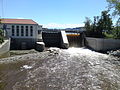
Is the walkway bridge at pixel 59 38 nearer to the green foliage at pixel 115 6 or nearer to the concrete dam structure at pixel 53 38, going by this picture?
the concrete dam structure at pixel 53 38

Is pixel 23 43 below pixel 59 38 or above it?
below

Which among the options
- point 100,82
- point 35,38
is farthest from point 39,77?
point 35,38

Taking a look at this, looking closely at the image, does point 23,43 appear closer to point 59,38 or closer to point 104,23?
point 59,38

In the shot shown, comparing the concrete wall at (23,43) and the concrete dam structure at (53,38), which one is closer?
the concrete wall at (23,43)

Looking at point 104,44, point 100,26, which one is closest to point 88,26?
point 100,26

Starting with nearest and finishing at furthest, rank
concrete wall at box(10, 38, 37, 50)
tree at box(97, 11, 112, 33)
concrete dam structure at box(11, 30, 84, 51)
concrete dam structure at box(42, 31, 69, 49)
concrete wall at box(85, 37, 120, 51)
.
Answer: concrete wall at box(85, 37, 120, 51) < concrete dam structure at box(11, 30, 84, 51) < concrete wall at box(10, 38, 37, 50) < concrete dam structure at box(42, 31, 69, 49) < tree at box(97, 11, 112, 33)

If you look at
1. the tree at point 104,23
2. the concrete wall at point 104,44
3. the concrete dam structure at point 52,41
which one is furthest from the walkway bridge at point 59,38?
the concrete wall at point 104,44

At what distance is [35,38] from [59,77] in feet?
76.0

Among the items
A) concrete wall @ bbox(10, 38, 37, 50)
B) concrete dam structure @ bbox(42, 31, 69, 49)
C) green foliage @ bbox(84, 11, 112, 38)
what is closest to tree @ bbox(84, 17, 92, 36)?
green foliage @ bbox(84, 11, 112, 38)

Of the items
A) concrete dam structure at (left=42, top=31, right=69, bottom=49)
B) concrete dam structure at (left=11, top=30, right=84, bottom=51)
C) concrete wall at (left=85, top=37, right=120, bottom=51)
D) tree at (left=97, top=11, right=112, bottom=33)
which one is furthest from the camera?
tree at (left=97, top=11, right=112, bottom=33)

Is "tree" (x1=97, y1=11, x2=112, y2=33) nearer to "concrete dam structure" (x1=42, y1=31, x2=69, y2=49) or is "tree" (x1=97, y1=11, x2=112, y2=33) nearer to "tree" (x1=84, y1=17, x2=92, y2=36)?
"tree" (x1=84, y1=17, x2=92, y2=36)

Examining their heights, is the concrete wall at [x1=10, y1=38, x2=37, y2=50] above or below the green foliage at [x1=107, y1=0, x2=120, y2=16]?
below

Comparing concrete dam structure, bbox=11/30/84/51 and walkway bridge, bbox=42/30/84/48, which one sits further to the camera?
walkway bridge, bbox=42/30/84/48

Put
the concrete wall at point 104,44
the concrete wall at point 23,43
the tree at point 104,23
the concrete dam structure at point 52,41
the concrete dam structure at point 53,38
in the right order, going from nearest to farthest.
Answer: the concrete wall at point 104,44, the concrete dam structure at point 52,41, the concrete wall at point 23,43, the concrete dam structure at point 53,38, the tree at point 104,23
